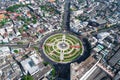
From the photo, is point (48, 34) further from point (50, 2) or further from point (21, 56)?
point (50, 2)

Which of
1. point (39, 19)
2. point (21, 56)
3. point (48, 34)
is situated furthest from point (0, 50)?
point (39, 19)

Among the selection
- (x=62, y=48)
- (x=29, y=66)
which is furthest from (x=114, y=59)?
(x=29, y=66)

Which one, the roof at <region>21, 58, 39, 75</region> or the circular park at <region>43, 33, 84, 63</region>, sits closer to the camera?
the roof at <region>21, 58, 39, 75</region>

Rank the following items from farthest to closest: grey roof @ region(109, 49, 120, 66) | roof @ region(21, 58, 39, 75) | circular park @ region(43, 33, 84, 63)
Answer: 1. circular park @ region(43, 33, 84, 63)
2. grey roof @ region(109, 49, 120, 66)
3. roof @ region(21, 58, 39, 75)

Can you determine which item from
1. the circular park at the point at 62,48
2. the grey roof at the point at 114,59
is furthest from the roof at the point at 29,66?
the grey roof at the point at 114,59

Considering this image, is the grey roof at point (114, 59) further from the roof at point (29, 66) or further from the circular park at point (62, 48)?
the roof at point (29, 66)

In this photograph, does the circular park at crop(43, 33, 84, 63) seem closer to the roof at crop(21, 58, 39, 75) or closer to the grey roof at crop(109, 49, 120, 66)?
the roof at crop(21, 58, 39, 75)

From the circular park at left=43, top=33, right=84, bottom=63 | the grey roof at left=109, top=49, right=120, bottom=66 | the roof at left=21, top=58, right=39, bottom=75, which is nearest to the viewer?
the roof at left=21, top=58, right=39, bottom=75

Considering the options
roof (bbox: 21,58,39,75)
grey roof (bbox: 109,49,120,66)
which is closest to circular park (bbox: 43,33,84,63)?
roof (bbox: 21,58,39,75)

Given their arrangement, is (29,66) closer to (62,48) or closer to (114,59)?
(62,48)
